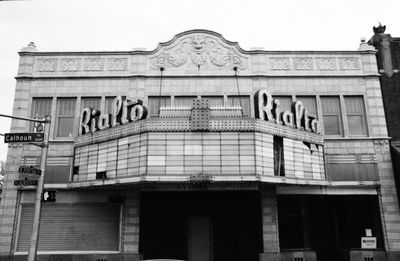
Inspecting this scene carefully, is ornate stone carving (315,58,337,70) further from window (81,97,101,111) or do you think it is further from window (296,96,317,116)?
window (81,97,101,111)

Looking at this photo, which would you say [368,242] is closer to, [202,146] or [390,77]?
[390,77]

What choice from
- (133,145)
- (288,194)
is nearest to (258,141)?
(288,194)

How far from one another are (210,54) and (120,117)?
717cm

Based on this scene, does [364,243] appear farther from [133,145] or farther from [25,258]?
[25,258]

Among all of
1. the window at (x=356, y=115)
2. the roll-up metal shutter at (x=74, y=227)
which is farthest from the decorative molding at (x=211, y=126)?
the window at (x=356, y=115)

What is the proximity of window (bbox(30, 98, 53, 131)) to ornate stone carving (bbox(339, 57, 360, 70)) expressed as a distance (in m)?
17.7

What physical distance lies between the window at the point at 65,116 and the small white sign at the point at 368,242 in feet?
57.2

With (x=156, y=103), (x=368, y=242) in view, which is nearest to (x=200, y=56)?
(x=156, y=103)

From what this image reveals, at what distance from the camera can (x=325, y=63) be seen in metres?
22.0

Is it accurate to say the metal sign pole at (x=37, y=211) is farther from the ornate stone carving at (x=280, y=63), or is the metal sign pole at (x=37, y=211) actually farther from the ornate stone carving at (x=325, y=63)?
the ornate stone carving at (x=325, y=63)

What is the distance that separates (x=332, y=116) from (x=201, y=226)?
10050mm

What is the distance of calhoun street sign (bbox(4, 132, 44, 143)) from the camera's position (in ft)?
47.5

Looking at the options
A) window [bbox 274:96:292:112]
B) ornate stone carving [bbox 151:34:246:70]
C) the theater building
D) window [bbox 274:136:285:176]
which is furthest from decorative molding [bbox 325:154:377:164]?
ornate stone carving [bbox 151:34:246:70]

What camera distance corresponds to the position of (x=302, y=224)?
20.0m
